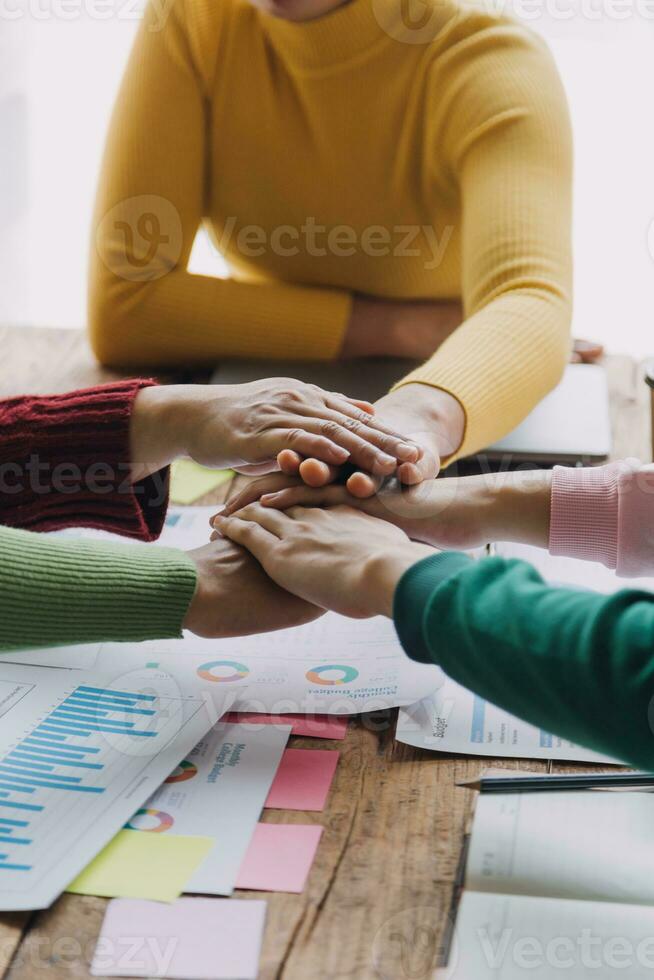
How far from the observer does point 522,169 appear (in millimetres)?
1232

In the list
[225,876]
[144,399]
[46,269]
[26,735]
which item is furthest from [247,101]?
[46,269]

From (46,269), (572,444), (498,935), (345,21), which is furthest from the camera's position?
(46,269)

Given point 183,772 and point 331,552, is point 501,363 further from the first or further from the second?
point 183,772

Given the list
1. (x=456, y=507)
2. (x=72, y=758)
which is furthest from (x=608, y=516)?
(x=72, y=758)

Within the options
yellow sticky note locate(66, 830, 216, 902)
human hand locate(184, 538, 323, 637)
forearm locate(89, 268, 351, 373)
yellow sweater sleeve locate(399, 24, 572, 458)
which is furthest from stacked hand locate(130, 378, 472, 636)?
forearm locate(89, 268, 351, 373)

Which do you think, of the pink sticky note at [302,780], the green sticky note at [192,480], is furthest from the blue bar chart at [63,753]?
the green sticky note at [192,480]

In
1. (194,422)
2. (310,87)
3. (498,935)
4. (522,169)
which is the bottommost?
(498,935)

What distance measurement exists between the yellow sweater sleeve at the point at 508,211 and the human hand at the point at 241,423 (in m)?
0.15

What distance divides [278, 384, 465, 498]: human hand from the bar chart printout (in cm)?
24

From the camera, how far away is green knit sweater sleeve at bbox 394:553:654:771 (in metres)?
0.58

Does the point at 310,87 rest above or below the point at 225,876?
above

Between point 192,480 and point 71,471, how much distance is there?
0.52 ft

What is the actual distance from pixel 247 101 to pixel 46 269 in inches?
58.3

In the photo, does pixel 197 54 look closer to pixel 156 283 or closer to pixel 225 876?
pixel 156 283
